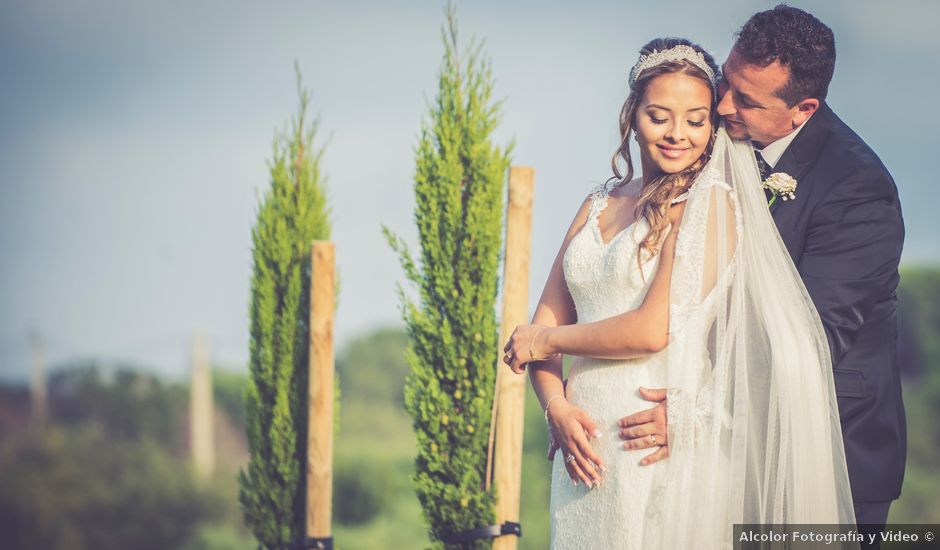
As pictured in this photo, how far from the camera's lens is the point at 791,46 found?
341cm

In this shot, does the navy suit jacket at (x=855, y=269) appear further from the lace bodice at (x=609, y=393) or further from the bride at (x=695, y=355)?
the lace bodice at (x=609, y=393)

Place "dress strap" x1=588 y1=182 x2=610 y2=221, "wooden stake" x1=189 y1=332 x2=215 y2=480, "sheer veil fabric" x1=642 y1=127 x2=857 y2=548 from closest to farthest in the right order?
1. "sheer veil fabric" x1=642 y1=127 x2=857 y2=548
2. "dress strap" x1=588 y1=182 x2=610 y2=221
3. "wooden stake" x1=189 y1=332 x2=215 y2=480

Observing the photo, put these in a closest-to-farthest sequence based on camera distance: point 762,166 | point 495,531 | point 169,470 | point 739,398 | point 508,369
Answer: point 739,398, point 762,166, point 508,369, point 495,531, point 169,470

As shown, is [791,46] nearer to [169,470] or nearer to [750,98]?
[750,98]

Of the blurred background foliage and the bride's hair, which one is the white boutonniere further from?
the blurred background foliage

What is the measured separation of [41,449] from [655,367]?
58.1 ft

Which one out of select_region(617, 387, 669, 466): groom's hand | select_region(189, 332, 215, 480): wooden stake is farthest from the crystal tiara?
select_region(189, 332, 215, 480): wooden stake

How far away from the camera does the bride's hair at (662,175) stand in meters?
3.31

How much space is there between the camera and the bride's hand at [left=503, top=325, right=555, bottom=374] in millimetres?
3537

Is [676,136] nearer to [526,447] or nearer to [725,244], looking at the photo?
[725,244]

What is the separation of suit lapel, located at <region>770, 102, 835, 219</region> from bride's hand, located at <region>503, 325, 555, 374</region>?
943 millimetres

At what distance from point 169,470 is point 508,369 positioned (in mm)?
15523

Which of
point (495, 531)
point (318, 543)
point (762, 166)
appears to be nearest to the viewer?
point (762, 166)

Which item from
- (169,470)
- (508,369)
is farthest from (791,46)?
(169,470)
